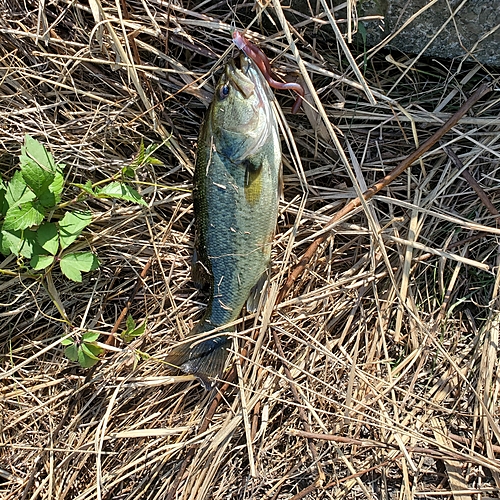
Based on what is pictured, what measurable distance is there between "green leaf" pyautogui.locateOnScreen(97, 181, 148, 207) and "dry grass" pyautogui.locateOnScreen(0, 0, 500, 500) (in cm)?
18

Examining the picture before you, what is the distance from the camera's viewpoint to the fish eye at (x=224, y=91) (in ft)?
7.45

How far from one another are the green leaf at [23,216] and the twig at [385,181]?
1.35 metres

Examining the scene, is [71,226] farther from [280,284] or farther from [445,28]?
[445,28]

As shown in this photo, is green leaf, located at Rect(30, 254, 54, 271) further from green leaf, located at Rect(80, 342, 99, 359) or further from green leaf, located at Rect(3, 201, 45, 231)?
green leaf, located at Rect(80, 342, 99, 359)

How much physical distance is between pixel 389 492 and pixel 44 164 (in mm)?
2538

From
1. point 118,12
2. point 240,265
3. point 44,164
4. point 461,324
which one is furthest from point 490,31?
point 44,164

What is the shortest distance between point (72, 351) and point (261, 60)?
1.84m

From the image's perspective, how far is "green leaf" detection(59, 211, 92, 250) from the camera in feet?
8.17

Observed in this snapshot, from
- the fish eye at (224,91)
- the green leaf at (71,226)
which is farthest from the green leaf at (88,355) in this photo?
the fish eye at (224,91)

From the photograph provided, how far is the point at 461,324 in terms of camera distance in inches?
103

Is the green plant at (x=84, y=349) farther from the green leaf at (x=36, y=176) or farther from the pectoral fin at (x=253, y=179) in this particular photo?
the pectoral fin at (x=253, y=179)

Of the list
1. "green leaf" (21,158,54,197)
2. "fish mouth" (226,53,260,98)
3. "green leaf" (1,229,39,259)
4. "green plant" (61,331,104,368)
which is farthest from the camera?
"green plant" (61,331,104,368)

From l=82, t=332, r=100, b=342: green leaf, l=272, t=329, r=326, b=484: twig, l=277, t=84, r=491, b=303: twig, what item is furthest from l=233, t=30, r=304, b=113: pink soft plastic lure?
l=82, t=332, r=100, b=342: green leaf

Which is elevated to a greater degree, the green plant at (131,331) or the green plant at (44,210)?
the green plant at (44,210)
